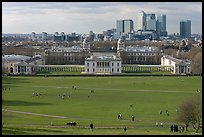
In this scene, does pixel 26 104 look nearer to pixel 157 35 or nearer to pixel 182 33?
pixel 157 35

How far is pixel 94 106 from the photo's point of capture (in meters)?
26.1

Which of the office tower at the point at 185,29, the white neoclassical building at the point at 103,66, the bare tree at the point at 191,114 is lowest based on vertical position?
the white neoclassical building at the point at 103,66

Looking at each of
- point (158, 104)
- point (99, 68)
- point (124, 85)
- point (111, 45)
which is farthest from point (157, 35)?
point (158, 104)

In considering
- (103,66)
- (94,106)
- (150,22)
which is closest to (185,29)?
(150,22)

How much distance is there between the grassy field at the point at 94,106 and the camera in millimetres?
17344

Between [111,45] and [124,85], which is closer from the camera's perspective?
[124,85]

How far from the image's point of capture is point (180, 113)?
58.2 ft

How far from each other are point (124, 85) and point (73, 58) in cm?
3963

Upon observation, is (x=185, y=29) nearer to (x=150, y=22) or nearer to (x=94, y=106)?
(x=150, y=22)

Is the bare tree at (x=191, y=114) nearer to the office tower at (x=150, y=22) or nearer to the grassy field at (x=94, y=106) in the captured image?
the grassy field at (x=94, y=106)

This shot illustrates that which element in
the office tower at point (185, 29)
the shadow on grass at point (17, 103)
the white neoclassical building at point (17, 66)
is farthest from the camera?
the office tower at point (185, 29)

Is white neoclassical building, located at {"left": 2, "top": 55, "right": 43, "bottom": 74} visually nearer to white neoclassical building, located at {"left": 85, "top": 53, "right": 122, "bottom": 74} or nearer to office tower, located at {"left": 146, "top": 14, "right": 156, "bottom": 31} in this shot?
white neoclassical building, located at {"left": 85, "top": 53, "right": 122, "bottom": 74}

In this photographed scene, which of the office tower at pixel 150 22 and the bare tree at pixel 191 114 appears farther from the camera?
the office tower at pixel 150 22

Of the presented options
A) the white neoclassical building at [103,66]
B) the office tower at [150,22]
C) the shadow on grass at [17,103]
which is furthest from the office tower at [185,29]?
the shadow on grass at [17,103]
